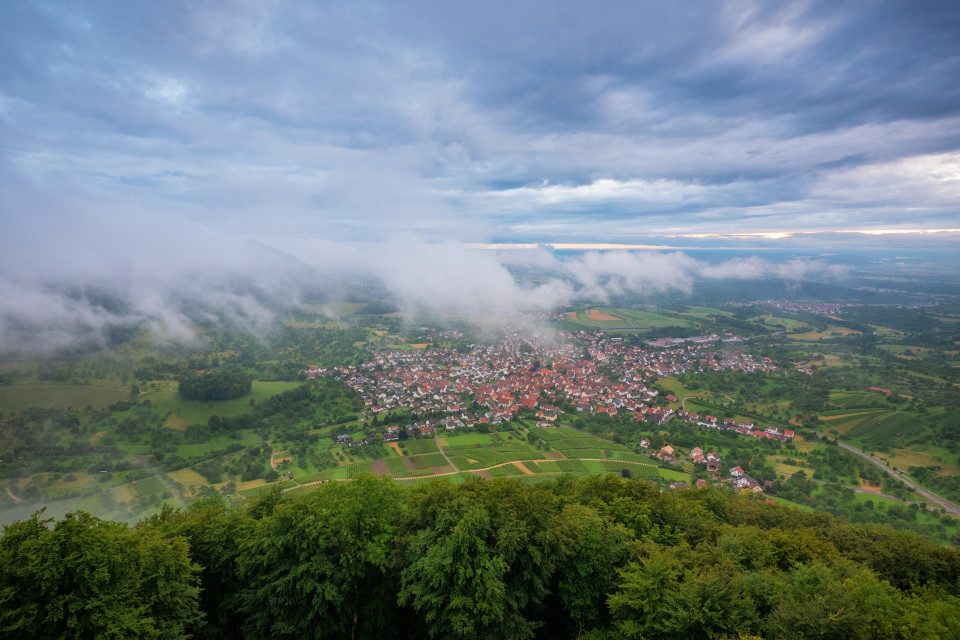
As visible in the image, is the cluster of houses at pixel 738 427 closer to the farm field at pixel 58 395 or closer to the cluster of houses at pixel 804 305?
the farm field at pixel 58 395

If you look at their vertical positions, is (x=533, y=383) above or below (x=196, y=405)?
below

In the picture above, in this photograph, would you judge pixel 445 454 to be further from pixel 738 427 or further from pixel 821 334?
pixel 821 334

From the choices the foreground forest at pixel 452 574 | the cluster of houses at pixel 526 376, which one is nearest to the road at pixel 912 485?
the cluster of houses at pixel 526 376

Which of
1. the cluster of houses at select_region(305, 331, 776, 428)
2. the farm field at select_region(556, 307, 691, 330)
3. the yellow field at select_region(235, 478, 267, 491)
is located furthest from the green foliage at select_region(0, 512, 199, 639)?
the farm field at select_region(556, 307, 691, 330)

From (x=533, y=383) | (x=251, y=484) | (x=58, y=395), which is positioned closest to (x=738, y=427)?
(x=533, y=383)

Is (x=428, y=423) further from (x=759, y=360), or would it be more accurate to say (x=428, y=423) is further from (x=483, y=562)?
(x=759, y=360)
